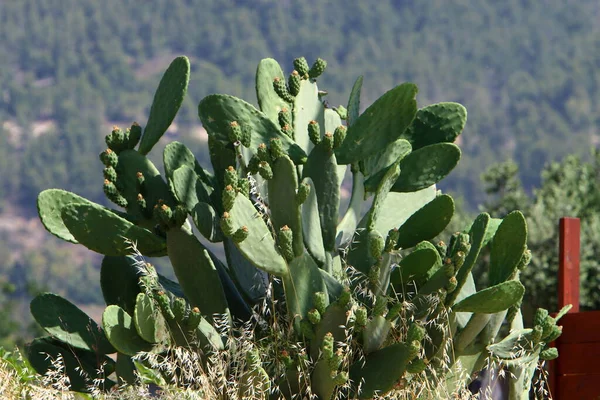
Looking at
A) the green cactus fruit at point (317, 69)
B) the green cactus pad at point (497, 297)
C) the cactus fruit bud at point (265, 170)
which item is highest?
the green cactus fruit at point (317, 69)

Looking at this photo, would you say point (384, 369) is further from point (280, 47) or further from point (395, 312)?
point (280, 47)

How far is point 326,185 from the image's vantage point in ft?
13.0

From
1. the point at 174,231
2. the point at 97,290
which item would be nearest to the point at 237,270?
the point at 174,231

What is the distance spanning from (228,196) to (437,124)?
47.5 inches

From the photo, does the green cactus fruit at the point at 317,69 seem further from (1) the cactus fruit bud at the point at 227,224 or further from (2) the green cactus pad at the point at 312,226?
(1) the cactus fruit bud at the point at 227,224

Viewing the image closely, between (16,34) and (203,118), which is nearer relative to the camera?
(203,118)

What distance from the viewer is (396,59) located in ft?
531

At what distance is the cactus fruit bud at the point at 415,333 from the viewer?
3.47 m

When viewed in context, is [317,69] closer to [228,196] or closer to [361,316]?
[228,196]

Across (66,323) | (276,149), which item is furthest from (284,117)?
(66,323)

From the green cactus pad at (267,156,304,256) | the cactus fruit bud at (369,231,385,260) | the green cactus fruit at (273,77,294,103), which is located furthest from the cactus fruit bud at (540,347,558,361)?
the green cactus fruit at (273,77,294,103)

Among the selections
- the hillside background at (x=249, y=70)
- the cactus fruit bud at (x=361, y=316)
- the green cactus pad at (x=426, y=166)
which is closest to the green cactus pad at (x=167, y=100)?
the green cactus pad at (x=426, y=166)

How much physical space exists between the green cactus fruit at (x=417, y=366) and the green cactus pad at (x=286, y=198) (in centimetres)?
60

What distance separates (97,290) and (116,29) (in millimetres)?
84732
